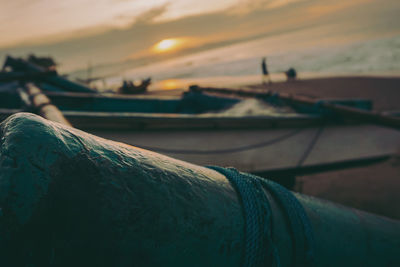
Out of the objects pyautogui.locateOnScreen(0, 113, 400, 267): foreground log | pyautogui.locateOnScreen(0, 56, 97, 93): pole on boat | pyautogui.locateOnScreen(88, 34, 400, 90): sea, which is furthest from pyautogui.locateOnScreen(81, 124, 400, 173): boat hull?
pyautogui.locateOnScreen(88, 34, 400, 90): sea

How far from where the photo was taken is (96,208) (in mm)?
688

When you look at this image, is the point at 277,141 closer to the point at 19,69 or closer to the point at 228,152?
the point at 228,152

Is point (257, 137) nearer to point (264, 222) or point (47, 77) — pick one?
point (264, 222)

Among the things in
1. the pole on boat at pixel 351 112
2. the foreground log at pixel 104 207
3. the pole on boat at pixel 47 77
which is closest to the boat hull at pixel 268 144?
the pole on boat at pixel 351 112

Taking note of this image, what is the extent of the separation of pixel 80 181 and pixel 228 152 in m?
3.33

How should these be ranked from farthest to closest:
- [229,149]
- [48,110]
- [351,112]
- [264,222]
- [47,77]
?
[47,77], [351,112], [229,149], [48,110], [264,222]

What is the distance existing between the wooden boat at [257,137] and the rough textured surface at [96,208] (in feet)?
8.99

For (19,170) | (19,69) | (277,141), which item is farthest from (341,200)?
(19,69)

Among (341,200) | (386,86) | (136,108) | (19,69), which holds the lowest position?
(341,200)

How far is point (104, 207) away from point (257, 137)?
359 cm

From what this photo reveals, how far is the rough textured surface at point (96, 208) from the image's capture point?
0.62 meters

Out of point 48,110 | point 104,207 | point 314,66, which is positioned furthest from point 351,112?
point 314,66

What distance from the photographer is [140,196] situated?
2.51 feet

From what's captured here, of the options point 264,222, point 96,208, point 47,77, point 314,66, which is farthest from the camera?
point 314,66
